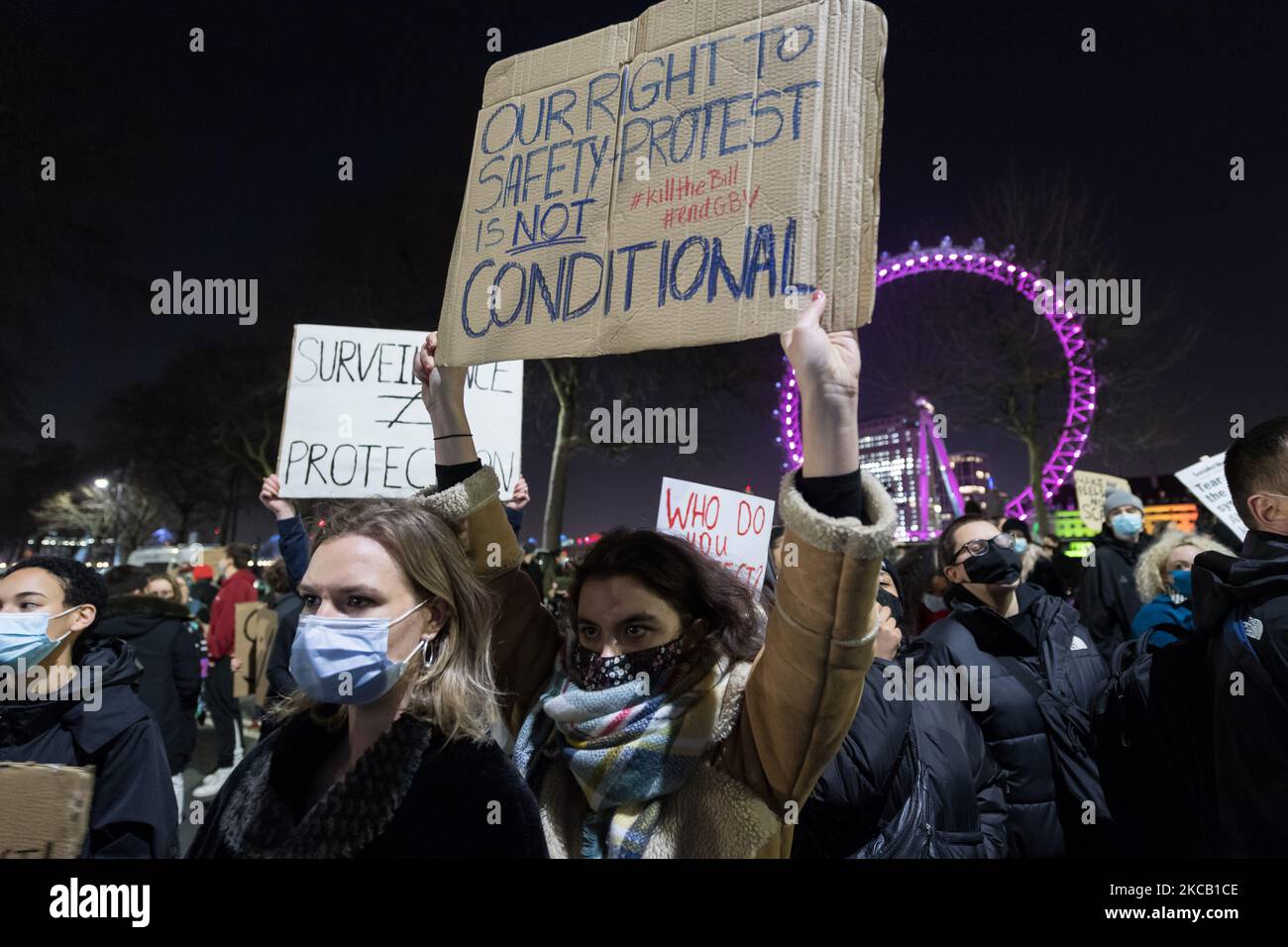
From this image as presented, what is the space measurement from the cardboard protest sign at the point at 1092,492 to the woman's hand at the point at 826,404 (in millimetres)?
9054

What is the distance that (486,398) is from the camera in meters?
3.76

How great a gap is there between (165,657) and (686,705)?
15.1ft

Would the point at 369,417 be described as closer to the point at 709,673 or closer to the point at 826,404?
the point at 709,673

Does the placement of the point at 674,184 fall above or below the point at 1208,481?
above

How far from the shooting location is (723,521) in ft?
12.2

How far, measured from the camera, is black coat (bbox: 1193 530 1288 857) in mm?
2092

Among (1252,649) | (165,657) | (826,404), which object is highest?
(826,404)

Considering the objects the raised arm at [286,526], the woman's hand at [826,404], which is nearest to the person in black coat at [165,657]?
the raised arm at [286,526]

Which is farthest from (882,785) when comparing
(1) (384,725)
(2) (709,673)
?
(1) (384,725)

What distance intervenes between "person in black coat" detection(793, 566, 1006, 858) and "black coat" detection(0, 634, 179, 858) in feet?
5.85

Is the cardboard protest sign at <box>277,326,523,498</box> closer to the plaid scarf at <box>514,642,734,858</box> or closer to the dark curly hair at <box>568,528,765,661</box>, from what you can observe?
the dark curly hair at <box>568,528,765,661</box>
